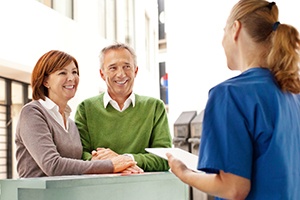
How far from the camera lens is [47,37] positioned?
4500mm

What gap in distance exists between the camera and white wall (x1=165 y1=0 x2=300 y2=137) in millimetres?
4320

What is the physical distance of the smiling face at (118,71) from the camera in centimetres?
161

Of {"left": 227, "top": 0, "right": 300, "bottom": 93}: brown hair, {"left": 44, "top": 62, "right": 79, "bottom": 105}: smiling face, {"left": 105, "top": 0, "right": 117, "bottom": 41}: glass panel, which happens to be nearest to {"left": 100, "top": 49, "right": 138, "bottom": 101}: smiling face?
{"left": 44, "top": 62, "right": 79, "bottom": 105}: smiling face

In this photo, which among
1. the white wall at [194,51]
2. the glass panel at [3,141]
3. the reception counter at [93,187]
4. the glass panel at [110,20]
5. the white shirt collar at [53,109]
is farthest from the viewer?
the glass panel at [110,20]

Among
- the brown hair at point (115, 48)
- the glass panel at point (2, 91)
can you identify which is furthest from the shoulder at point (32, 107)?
the glass panel at point (2, 91)

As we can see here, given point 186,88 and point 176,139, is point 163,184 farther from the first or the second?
point 186,88

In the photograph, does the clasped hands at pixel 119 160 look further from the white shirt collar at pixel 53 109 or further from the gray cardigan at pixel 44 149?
the white shirt collar at pixel 53 109

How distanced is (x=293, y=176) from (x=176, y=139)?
10.2ft

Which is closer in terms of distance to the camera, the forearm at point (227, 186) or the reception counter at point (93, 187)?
the forearm at point (227, 186)

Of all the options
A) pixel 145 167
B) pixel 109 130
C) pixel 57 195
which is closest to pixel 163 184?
pixel 145 167

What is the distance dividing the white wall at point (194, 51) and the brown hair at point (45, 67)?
285cm

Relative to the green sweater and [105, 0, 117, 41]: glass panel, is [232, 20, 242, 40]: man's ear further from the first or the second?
[105, 0, 117, 41]: glass panel

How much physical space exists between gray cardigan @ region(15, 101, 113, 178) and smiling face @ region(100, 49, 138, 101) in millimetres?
276

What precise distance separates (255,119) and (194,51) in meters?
3.56
